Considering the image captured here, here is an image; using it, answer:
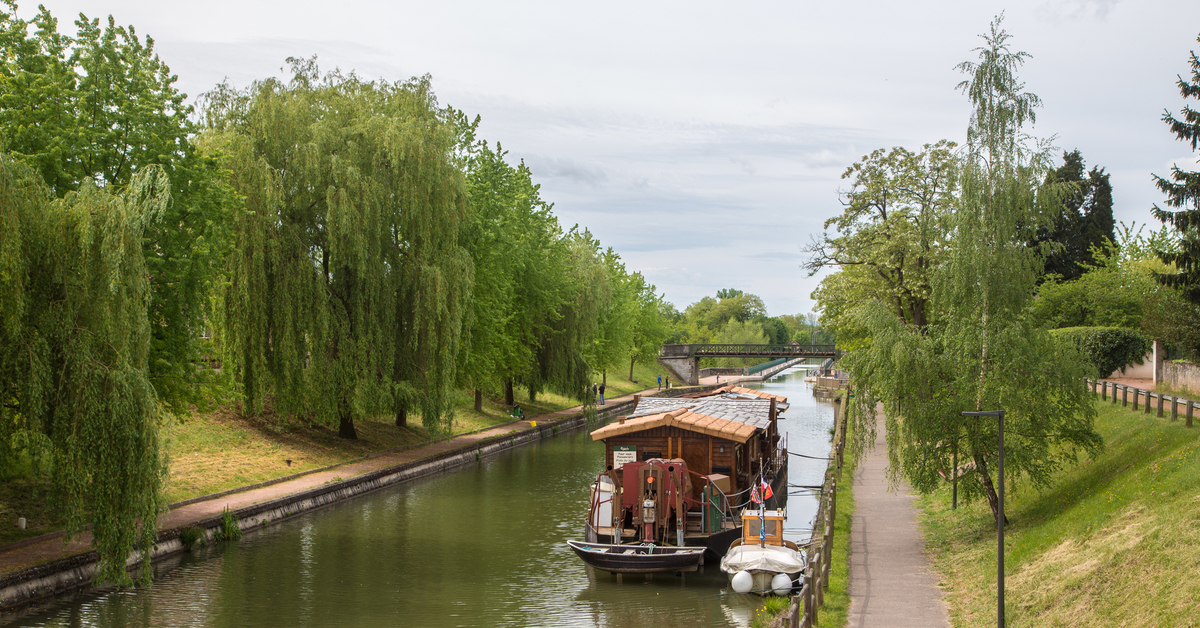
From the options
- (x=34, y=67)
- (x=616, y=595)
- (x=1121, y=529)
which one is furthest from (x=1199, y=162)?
(x=34, y=67)

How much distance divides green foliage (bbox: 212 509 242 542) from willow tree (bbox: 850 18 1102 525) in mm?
15514

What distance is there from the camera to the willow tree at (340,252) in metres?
29.2

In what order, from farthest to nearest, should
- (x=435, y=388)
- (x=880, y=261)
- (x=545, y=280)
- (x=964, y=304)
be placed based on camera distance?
(x=545, y=280) < (x=880, y=261) < (x=435, y=388) < (x=964, y=304)

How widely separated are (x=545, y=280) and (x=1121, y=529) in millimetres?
35254

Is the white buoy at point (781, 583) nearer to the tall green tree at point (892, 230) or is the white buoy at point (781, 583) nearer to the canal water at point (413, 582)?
the canal water at point (413, 582)

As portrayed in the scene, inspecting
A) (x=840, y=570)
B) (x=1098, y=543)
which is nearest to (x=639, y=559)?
(x=840, y=570)

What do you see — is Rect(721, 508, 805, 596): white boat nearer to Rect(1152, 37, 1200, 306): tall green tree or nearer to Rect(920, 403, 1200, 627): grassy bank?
Rect(920, 403, 1200, 627): grassy bank

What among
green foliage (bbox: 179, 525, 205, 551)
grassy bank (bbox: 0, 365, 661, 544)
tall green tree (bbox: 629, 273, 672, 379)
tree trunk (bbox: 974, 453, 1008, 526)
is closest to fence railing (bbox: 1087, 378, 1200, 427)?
tree trunk (bbox: 974, 453, 1008, 526)

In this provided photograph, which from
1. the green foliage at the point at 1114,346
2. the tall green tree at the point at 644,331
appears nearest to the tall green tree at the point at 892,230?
the green foliage at the point at 1114,346

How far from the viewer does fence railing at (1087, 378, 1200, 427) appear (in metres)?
20.7

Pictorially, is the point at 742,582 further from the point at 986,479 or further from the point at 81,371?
the point at 81,371

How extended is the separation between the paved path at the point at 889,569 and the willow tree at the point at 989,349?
5.96 ft

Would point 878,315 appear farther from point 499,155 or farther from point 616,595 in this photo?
point 499,155

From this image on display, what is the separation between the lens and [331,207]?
29516 mm
